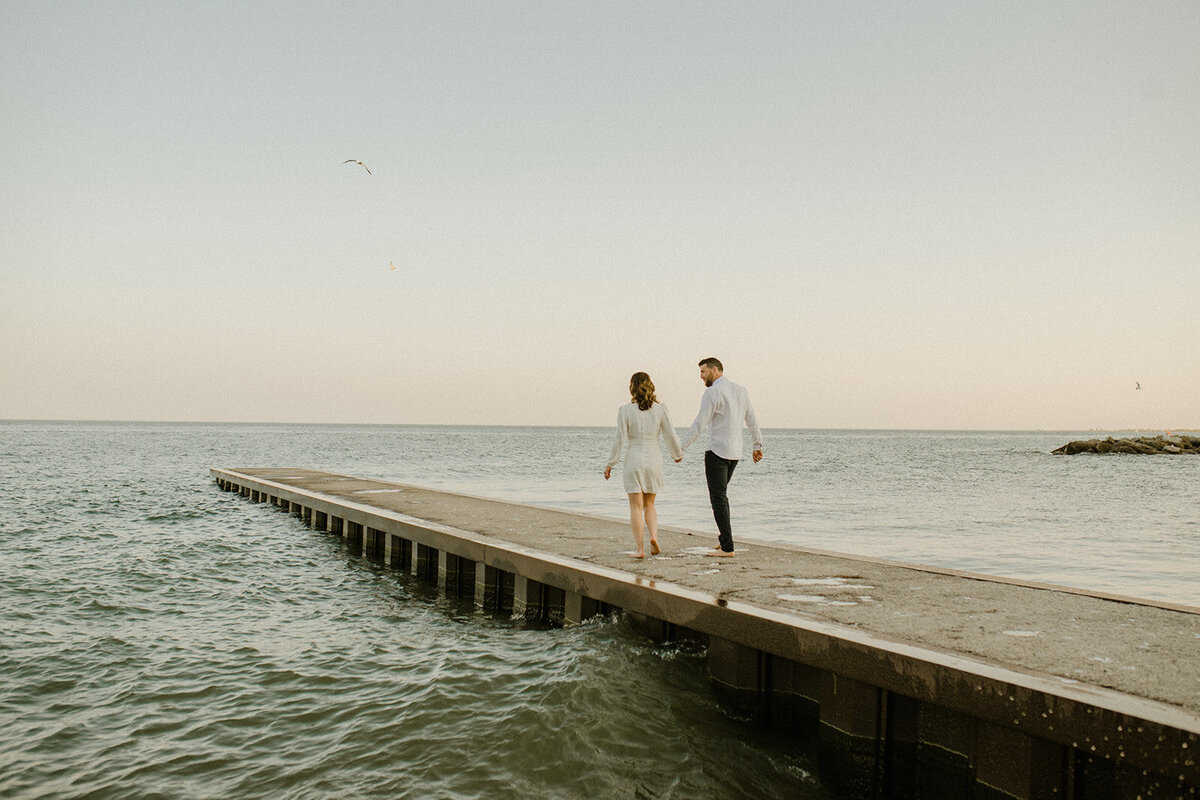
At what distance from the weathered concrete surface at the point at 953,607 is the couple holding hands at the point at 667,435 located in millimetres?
692

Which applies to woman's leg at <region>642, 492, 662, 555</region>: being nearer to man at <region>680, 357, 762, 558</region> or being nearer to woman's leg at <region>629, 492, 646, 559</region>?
woman's leg at <region>629, 492, 646, 559</region>

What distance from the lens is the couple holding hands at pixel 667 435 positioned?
8062 mm

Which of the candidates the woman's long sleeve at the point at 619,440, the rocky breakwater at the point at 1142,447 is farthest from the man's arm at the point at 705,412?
the rocky breakwater at the point at 1142,447

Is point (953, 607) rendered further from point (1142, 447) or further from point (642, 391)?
point (1142, 447)

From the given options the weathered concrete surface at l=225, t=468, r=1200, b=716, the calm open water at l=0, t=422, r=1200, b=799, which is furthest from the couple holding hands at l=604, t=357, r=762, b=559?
the calm open water at l=0, t=422, r=1200, b=799

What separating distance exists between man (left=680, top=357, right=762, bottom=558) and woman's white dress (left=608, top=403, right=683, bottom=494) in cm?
33

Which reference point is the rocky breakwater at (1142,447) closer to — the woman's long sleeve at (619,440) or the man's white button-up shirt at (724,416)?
the man's white button-up shirt at (724,416)

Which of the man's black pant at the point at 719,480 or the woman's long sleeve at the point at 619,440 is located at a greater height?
the woman's long sleeve at the point at 619,440

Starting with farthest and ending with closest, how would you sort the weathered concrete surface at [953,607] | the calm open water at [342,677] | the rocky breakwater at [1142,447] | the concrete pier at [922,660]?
the rocky breakwater at [1142,447] < the calm open water at [342,677] < the weathered concrete surface at [953,607] < the concrete pier at [922,660]

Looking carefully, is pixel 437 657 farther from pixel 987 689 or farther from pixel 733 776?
pixel 987 689

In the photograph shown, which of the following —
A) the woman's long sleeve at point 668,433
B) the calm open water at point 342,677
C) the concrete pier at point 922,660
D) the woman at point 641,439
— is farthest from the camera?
the woman at point 641,439

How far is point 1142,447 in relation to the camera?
64.8 meters

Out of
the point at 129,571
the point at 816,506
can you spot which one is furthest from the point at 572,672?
the point at 816,506

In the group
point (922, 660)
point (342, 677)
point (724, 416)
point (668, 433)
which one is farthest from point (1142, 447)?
point (342, 677)
